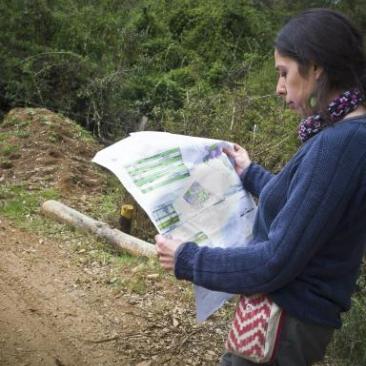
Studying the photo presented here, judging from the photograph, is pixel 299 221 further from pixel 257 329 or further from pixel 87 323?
pixel 87 323

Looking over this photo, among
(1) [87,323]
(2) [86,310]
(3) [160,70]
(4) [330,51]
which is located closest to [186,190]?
(4) [330,51]

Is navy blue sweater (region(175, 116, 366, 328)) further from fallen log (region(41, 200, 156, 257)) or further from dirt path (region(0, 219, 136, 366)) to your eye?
fallen log (region(41, 200, 156, 257))

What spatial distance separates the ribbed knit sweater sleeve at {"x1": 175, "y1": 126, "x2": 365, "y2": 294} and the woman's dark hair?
146mm

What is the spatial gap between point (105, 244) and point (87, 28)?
796cm

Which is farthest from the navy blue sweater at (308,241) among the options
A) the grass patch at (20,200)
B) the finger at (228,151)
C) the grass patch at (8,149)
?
the grass patch at (8,149)

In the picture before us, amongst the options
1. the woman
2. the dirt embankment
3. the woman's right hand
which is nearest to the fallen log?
the dirt embankment

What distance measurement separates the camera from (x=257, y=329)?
1.66 meters

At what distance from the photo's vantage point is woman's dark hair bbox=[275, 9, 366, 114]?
5.05ft

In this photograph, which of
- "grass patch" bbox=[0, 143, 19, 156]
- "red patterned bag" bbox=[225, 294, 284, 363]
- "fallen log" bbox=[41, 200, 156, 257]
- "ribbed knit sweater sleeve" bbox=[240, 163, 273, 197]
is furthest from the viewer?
"grass patch" bbox=[0, 143, 19, 156]

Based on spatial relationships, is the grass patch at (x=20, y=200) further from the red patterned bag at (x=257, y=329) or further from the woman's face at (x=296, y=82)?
the woman's face at (x=296, y=82)

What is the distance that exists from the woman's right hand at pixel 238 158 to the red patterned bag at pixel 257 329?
56 cm

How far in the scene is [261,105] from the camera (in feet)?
20.5

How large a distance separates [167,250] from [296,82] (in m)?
0.60

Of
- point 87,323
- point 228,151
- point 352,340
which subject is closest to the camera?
point 228,151
